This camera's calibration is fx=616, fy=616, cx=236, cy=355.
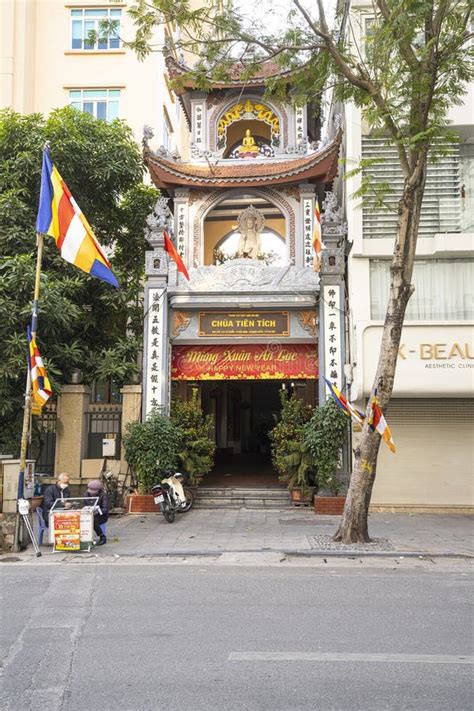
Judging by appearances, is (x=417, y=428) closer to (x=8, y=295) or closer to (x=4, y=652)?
(x=8, y=295)

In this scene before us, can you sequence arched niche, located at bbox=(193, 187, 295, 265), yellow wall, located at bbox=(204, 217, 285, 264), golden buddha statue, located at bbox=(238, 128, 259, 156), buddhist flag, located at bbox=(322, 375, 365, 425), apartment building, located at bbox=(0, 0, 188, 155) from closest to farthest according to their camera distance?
buddhist flag, located at bbox=(322, 375, 365, 425)
arched niche, located at bbox=(193, 187, 295, 265)
golden buddha statue, located at bbox=(238, 128, 259, 156)
yellow wall, located at bbox=(204, 217, 285, 264)
apartment building, located at bbox=(0, 0, 188, 155)

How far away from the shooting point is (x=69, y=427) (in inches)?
589

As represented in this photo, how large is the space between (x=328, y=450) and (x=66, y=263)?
7794 millimetres

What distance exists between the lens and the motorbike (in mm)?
12633

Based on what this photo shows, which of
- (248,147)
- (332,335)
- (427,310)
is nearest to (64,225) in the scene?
(332,335)

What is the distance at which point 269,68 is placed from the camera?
1852 cm

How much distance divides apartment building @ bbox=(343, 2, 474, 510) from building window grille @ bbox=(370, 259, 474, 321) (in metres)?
0.02

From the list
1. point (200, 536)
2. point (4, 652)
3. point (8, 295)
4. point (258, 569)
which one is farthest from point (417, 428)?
point (4, 652)

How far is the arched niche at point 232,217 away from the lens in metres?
17.0

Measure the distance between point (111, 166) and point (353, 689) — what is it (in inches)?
574

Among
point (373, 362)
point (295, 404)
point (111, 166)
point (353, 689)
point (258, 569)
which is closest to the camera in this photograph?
point (353, 689)

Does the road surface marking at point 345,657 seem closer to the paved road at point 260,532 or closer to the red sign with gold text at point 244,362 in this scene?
the paved road at point 260,532

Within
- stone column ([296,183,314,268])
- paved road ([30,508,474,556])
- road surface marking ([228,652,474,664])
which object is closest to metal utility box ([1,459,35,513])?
paved road ([30,508,474,556])

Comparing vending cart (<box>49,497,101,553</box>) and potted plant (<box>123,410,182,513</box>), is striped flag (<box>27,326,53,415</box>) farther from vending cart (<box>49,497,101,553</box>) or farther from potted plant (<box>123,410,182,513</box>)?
potted plant (<box>123,410,182,513</box>)
